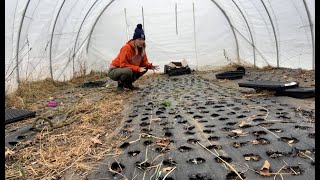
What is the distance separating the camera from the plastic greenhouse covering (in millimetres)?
7078

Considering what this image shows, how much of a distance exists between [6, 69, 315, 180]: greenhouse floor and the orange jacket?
1.99 metres

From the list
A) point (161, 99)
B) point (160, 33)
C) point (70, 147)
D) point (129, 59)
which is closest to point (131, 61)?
point (129, 59)

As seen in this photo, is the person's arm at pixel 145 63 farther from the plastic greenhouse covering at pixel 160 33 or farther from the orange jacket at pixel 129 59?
the plastic greenhouse covering at pixel 160 33

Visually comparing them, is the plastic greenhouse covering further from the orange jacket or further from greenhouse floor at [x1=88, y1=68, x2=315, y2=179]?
Answer: greenhouse floor at [x1=88, y1=68, x2=315, y2=179]

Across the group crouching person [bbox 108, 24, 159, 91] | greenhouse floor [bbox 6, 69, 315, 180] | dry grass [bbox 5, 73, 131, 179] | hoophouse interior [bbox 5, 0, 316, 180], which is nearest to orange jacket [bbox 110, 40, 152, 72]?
crouching person [bbox 108, 24, 159, 91]

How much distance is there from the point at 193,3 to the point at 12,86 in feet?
25.6

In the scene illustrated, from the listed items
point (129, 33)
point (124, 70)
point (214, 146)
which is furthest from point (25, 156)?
point (129, 33)

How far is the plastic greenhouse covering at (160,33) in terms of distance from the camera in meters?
7.08

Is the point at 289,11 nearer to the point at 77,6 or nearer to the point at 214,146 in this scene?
the point at 77,6

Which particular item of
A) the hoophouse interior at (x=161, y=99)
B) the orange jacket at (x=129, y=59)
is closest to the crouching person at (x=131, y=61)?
the orange jacket at (x=129, y=59)

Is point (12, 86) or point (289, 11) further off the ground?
point (289, 11)

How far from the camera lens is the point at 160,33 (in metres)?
11.9

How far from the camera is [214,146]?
2.44m

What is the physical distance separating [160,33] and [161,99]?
7.23 meters
